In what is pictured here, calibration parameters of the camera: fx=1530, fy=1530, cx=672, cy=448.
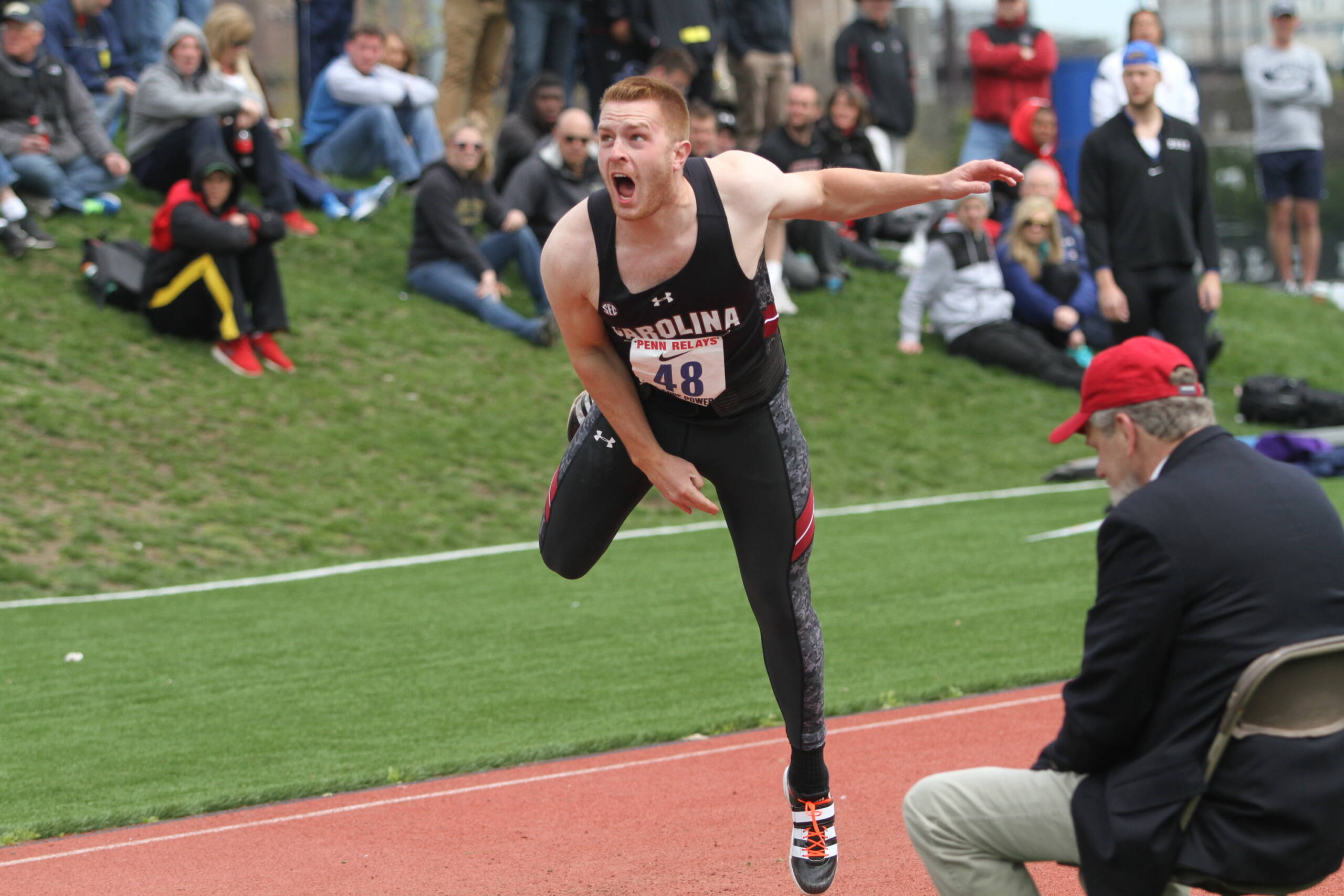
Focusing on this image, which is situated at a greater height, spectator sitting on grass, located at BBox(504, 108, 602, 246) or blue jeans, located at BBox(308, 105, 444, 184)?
blue jeans, located at BBox(308, 105, 444, 184)

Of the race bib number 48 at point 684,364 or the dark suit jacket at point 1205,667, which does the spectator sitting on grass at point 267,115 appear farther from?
the dark suit jacket at point 1205,667

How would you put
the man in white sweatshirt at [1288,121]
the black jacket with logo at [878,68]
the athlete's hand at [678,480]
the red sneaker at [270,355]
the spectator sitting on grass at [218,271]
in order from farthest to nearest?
the black jacket with logo at [878,68], the man in white sweatshirt at [1288,121], the red sneaker at [270,355], the spectator sitting on grass at [218,271], the athlete's hand at [678,480]

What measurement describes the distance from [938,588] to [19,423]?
21.2 ft

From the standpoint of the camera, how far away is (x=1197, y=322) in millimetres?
9008

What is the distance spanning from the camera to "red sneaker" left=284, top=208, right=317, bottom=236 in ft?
46.2

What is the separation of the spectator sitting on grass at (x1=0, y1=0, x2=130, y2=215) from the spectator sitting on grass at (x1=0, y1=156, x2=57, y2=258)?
20 cm

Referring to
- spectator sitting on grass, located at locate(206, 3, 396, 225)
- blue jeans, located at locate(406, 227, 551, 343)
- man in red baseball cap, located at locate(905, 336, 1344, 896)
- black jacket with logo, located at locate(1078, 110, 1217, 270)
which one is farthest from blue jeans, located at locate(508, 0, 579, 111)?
man in red baseball cap, located at locate(905, 336, 1344, 896)

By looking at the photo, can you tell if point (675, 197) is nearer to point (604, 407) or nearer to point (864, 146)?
point (604, 407)

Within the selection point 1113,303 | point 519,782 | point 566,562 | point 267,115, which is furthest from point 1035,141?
point 566,562

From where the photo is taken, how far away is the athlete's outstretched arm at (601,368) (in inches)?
165

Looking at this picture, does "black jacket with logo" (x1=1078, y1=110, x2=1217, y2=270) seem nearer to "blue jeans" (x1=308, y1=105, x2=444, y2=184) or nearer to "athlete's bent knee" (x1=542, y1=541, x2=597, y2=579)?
"athlete's bent knee" (x1=542, y1=541, x2=597, y2=579)

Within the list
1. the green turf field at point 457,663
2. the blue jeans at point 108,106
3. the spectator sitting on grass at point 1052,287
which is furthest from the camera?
the spectator sitting on grass at point 1052,287

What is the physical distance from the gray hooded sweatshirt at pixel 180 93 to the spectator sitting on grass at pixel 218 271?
57 centimetres

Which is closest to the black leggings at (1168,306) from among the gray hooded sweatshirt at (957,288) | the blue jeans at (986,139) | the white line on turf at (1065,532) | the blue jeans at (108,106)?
the white line on turf at (1065,532)
